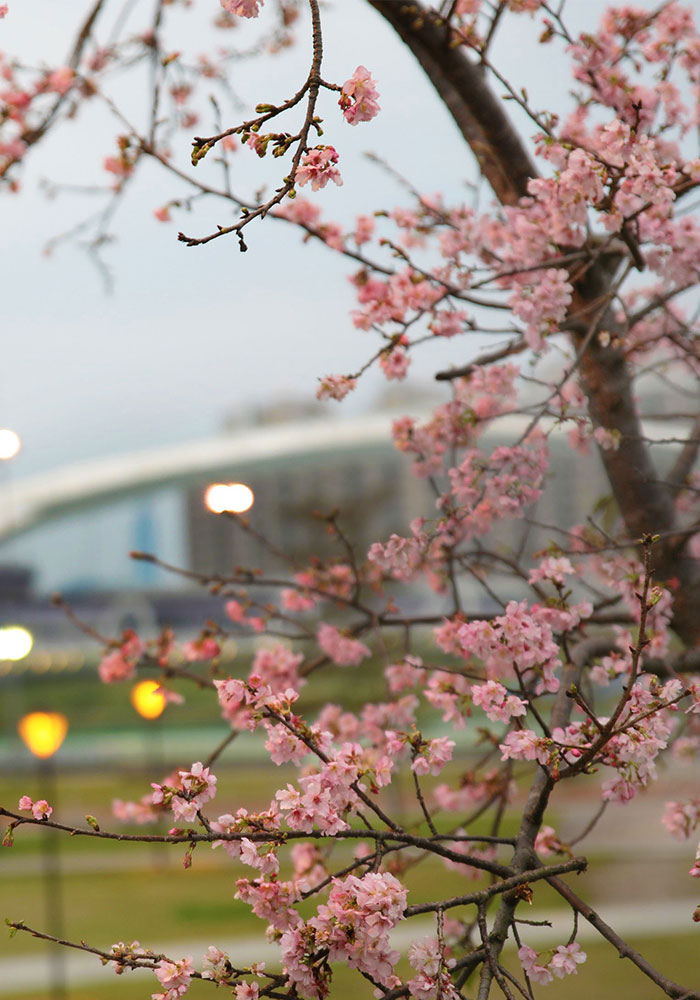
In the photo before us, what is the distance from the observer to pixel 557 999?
8.25 metres

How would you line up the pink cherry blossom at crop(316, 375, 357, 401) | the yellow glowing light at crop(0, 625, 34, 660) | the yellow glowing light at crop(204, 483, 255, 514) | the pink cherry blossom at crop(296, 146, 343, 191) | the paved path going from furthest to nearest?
the yellow glowing light at crop(0, 625, 34, 660) < the paved path < the yellow glowing light at crop(204, 483, 255, 514) < the pink cherry blossom at crop(316, 375, 357, 401) < the pink cherry blossom at crop(296, 146, 343, 191)

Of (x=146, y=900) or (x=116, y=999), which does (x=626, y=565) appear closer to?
(x=116, y=999)

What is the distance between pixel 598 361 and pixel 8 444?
11215 mm

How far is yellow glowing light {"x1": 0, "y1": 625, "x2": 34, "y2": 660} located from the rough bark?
24.6 feet

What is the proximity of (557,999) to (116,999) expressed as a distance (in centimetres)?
330

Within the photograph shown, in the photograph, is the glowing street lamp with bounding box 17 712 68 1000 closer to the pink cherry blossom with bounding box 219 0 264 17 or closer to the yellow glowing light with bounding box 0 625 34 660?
the yellow glowing light with bounding box 0 625 34 660

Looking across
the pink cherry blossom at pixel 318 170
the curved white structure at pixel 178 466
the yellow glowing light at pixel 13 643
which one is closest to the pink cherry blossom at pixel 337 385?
the pink cherry blossom at pixel 318 170

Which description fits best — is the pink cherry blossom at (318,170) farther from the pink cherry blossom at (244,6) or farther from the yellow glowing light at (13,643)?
the yellow glowing light at (13,643)

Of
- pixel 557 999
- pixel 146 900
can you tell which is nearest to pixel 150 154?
pixel 557 999

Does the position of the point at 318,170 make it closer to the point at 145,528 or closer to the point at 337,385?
the point at 337,385

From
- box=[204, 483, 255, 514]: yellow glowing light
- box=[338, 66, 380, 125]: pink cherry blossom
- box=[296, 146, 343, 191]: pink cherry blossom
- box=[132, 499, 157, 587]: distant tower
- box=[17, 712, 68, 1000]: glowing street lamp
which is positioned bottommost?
box=[296, 146, 343, 191]: pink cherry blossom

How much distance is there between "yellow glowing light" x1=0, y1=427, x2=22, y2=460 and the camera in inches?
516

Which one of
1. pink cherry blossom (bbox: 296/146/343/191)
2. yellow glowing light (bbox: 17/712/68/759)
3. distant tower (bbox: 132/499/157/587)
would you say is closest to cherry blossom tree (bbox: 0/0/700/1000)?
pink cherry blossom (bbox: 296/146/343/191)

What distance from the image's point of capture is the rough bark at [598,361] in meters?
3.23
